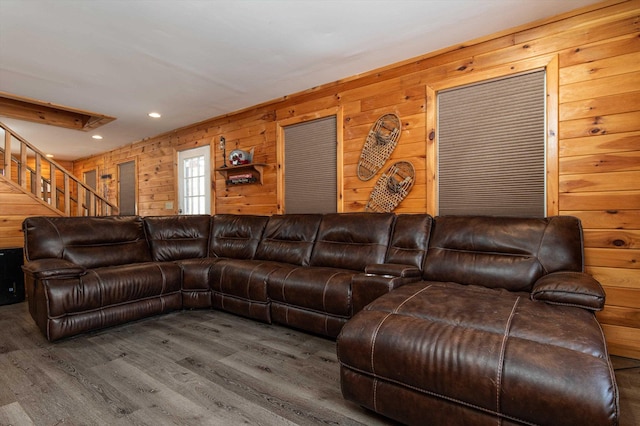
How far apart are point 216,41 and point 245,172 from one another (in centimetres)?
211

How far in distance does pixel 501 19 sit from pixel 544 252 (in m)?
1.76

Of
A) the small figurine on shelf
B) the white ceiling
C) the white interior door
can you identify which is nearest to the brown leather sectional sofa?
the small figurine on shelf

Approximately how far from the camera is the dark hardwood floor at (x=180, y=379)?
5.32 ft

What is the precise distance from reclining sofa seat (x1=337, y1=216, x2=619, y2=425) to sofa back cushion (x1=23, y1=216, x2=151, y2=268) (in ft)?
9.17

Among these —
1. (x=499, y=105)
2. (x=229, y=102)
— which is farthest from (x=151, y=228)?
(x=499, y=105)

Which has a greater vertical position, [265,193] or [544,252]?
[265,193]

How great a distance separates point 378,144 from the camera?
333 cm

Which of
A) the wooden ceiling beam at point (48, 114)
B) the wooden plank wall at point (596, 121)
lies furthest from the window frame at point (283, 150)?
the wooden ceiling beam at point (48, 114)

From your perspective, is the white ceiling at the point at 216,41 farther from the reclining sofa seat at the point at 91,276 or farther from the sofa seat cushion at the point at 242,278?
the sofa seat cushion at the point at 242,278

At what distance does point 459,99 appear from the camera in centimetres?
288

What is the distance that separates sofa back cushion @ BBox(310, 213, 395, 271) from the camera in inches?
112

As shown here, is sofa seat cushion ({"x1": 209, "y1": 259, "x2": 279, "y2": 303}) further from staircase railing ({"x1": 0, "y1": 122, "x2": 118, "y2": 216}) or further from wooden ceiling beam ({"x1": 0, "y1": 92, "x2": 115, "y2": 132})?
wooden ceiling beam ({"x1": 0, "y1": 92, "x2": 115, "y2": 132})

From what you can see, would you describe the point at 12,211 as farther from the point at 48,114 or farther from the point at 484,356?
the point at 484,356

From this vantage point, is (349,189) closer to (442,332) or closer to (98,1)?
(442,332)
